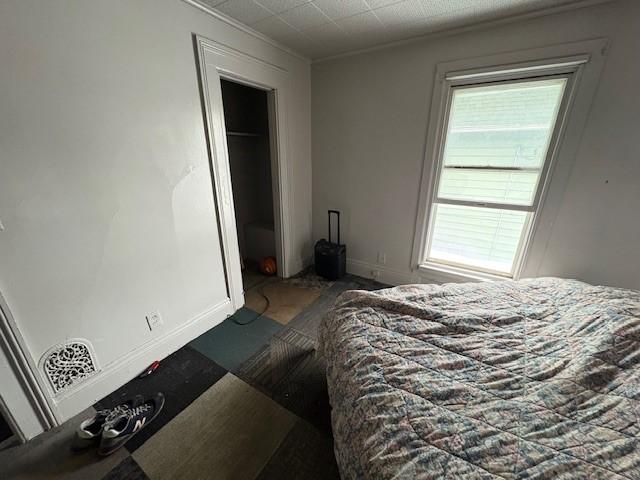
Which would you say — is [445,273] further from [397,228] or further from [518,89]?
[518,89]

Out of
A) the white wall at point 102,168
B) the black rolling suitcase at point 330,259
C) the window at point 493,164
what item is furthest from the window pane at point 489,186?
the white wall at point 102,168

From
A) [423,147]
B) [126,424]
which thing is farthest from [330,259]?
[126,424]

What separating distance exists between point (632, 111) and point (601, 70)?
1.09 feet

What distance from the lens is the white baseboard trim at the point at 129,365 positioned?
1425mm

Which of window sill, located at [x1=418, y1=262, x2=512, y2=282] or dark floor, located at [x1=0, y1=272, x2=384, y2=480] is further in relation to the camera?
window sill, located at [x1=418, y1=262, x2=512, y2=282]

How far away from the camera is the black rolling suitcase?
285 centimetres

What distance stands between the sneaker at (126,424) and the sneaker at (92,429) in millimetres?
43

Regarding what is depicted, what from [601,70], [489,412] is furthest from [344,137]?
[489,412]

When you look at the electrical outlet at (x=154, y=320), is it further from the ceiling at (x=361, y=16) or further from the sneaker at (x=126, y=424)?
the ceiling at (x=361, y=16)

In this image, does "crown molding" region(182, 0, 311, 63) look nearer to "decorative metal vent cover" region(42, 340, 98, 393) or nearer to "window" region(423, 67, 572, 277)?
"window" region(423, 67, 572, 277)

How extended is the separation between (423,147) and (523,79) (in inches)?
31.6

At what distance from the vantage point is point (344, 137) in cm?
269

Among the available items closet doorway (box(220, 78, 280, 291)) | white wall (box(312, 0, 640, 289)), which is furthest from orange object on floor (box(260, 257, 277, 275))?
white wall (box(312, 0, 640, 289))

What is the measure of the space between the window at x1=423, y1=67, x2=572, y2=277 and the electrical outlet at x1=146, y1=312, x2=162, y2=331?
8.05 ft
